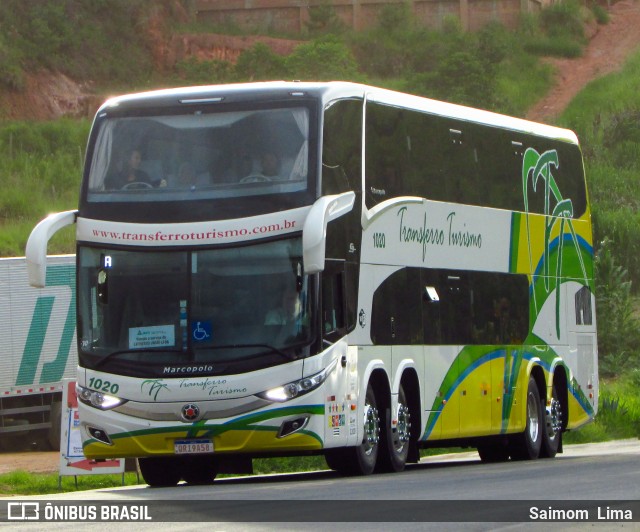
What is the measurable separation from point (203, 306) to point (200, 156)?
1.62 meters

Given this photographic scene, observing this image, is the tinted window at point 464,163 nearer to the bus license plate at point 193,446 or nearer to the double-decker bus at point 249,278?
the double-decker bus at point 249,278

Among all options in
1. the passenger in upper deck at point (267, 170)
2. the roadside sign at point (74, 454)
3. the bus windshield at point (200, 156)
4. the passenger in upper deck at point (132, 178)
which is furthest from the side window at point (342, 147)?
the roadside sign at point (74, 454)

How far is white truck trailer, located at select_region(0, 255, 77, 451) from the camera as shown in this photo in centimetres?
2781

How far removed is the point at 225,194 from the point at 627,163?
2180 inches

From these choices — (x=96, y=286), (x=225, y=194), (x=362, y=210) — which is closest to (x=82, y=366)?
(x=96, y=286)

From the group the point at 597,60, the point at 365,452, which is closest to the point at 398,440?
the point at 365,452

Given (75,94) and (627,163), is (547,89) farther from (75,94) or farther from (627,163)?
(75,94)

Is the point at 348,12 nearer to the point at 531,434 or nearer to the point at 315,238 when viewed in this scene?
the point at 531,434

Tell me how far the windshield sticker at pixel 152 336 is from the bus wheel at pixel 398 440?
313 centimetres

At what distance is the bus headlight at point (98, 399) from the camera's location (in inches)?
650

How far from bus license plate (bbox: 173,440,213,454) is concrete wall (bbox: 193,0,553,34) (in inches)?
2722

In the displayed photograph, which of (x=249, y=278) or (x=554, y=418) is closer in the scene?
(x=249, y=278)

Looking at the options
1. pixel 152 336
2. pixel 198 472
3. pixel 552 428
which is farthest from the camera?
pixel 552 428

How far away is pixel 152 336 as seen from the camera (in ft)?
53.9
